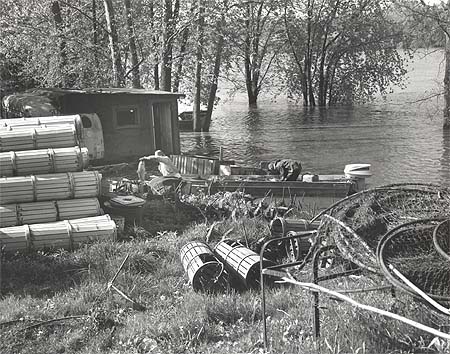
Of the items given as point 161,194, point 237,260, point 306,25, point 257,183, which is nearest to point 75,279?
point 237,260

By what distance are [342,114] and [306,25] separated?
7.64m

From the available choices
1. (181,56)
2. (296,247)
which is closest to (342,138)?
(181,56)

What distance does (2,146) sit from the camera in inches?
418

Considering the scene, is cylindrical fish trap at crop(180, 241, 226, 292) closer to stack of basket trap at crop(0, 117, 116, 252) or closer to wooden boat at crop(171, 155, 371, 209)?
stack of basket trap at crop(0, 117, 116, 252)

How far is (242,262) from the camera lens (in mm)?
7863

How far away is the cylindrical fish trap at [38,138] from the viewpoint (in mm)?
10633

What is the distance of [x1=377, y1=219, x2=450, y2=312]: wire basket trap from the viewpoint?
169 inches

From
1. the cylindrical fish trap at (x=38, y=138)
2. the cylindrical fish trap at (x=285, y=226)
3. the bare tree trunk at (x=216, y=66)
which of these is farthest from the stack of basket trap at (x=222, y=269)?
the bare tree trunk at (x=216, y=66)

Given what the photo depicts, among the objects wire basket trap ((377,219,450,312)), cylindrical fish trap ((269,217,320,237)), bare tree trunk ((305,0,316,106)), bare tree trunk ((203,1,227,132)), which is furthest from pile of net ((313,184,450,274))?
bare tree trunk ((305,0,316,106))

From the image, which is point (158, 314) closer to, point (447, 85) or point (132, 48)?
point (132, 48)

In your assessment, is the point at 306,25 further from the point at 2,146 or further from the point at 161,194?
the point at 2,146

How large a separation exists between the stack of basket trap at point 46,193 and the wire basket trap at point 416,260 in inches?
231

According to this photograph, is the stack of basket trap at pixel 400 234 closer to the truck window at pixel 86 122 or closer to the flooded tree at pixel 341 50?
the truck window at pixel 86 122

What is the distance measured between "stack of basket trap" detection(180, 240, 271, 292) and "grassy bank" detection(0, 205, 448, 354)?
8.0 inches
